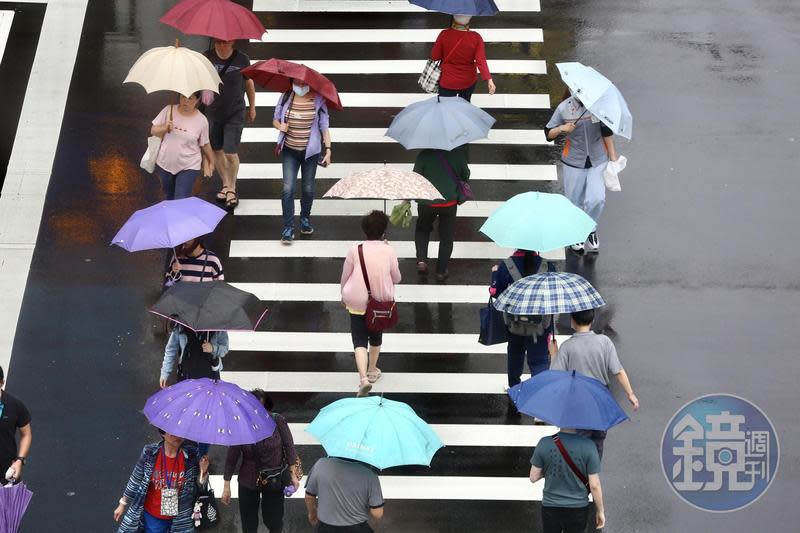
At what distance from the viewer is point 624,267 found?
16453mm

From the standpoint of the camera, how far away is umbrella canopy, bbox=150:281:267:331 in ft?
39.9

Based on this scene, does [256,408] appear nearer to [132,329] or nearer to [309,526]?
[309,526]

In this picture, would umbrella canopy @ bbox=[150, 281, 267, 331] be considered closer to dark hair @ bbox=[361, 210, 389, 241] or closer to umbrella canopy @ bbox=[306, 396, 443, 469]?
dark hair @ bbox=[361, 210, 389, 241]

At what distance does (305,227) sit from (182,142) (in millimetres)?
1870

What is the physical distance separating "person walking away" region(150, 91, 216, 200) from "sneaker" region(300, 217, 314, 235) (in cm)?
130

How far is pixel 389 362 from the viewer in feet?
49.6

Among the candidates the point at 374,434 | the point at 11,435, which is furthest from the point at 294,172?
the point at 374,434

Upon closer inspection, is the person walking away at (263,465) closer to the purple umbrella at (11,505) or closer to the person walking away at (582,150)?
the purple umbrella at (11,505)

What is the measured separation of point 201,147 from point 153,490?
5734 mm

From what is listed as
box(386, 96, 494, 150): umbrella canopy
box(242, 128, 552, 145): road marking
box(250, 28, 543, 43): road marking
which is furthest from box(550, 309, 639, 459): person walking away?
box(250, 28, 543, 43): road marking

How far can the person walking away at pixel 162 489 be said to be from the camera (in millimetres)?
11023

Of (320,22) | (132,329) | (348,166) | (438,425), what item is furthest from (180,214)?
(320,22)

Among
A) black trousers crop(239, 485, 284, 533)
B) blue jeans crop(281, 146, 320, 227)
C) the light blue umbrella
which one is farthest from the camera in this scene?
blue jeans crop(281, 146, 320, 227)

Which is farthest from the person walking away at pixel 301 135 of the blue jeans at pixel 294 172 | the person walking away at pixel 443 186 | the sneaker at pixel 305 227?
the person walking away at pixel 443 186
